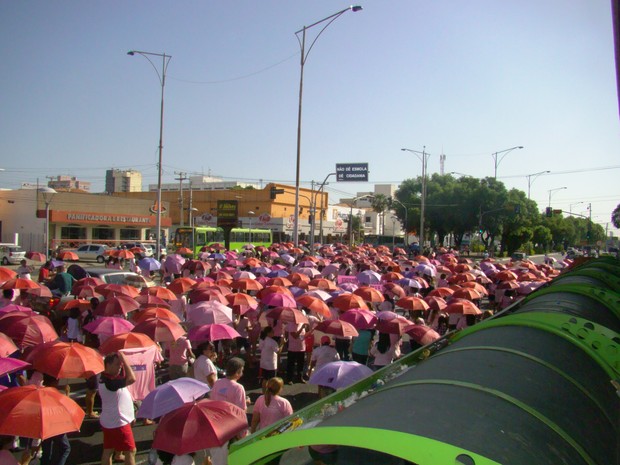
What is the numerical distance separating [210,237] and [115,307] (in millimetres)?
31314

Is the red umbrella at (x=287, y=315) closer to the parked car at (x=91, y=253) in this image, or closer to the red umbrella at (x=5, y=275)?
the red umbrella at (x=5, y=275)

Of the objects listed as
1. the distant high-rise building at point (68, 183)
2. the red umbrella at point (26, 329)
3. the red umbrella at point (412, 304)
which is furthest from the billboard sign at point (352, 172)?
the distant high-rise building at point (68, 183)

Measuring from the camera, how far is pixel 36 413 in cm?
457

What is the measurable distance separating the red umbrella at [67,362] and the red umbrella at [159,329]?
60.8 inches

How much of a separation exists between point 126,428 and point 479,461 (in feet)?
16.7

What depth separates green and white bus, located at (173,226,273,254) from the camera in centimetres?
3856

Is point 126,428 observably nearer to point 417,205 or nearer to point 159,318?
point 159,318

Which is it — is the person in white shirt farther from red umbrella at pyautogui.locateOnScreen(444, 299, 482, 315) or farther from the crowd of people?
red umbrella at pyautogui.locateOnScreen(444, 299, 482, 315)

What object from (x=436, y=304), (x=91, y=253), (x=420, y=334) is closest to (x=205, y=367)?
(x=420, y=334)

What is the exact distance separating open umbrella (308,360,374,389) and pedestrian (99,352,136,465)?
6.84 ft

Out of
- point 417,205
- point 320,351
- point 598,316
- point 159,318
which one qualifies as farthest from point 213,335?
point 417,205

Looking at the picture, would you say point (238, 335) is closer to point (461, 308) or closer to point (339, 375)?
point (339, 375)

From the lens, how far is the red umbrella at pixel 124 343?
276 inches

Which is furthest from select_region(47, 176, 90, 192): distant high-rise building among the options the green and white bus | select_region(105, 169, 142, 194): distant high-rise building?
the green and white bus
